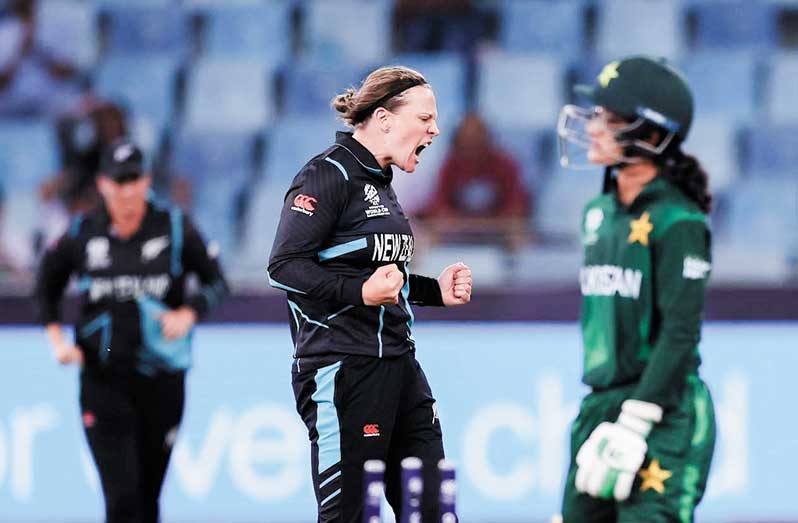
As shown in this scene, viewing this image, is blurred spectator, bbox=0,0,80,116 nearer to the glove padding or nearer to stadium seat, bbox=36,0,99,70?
stadium seat, bbox=36,0,99,70

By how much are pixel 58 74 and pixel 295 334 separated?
5948mm

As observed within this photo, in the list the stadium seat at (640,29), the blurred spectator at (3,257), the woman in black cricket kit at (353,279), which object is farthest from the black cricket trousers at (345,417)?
the stadium seat at (640,29)

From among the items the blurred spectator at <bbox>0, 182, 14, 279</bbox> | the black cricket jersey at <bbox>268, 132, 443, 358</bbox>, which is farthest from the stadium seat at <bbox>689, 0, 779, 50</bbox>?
the black cricket jersey at <bbox>268, 132, 443, 358</bbox>

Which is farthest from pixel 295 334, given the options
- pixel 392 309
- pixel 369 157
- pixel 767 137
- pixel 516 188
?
pixel 767 137

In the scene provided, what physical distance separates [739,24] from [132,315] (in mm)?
5642

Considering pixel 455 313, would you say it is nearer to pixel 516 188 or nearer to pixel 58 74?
pixel 516 188

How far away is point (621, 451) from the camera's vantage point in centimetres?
342

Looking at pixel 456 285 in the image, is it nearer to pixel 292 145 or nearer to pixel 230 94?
pixel 292 145

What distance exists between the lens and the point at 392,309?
409cm

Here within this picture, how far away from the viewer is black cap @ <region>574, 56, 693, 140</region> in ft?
11.8

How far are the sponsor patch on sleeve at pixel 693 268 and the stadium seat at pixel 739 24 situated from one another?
651cm

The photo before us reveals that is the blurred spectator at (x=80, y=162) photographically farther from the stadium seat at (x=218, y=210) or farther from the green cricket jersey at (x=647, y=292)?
the green cricket jersey at (x=647, y=292)

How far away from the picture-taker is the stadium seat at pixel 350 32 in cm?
965

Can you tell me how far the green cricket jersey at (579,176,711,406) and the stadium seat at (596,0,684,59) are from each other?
5.99 meters
